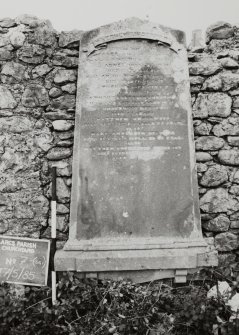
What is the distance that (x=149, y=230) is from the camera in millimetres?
3119

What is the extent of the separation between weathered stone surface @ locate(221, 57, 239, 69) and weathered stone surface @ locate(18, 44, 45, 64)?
1.95m

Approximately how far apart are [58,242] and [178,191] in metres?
1.30

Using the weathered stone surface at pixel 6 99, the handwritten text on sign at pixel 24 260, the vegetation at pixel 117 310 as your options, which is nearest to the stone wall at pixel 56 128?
the weathered stone surface at pixel 6 99

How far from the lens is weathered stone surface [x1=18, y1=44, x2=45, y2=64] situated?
3.57m

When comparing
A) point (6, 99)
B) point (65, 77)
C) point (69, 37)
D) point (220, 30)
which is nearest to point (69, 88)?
point (65, 77)

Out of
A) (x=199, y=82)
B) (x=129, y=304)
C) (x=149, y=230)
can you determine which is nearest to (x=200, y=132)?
(x=199, y=82)

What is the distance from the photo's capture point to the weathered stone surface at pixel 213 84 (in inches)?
139

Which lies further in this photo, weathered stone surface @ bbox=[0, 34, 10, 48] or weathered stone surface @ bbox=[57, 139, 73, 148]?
weathered stone surface @ bbox=[0, 34, 10, 48]

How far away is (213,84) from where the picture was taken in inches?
139

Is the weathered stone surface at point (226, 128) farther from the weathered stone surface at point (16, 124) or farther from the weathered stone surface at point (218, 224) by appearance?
the weathered stone surface at point (16, 124)

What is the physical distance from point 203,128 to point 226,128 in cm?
24

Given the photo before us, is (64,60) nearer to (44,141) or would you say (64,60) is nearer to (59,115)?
Answer: (59,115)

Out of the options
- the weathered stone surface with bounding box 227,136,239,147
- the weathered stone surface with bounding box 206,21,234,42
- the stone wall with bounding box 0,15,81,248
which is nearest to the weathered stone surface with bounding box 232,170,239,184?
the weathered stone surface with bounding box 227,136,239,147

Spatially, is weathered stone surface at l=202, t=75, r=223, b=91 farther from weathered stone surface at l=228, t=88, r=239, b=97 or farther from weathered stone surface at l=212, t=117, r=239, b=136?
weathered stone surface at l=212, t=117, r=239, b=136
